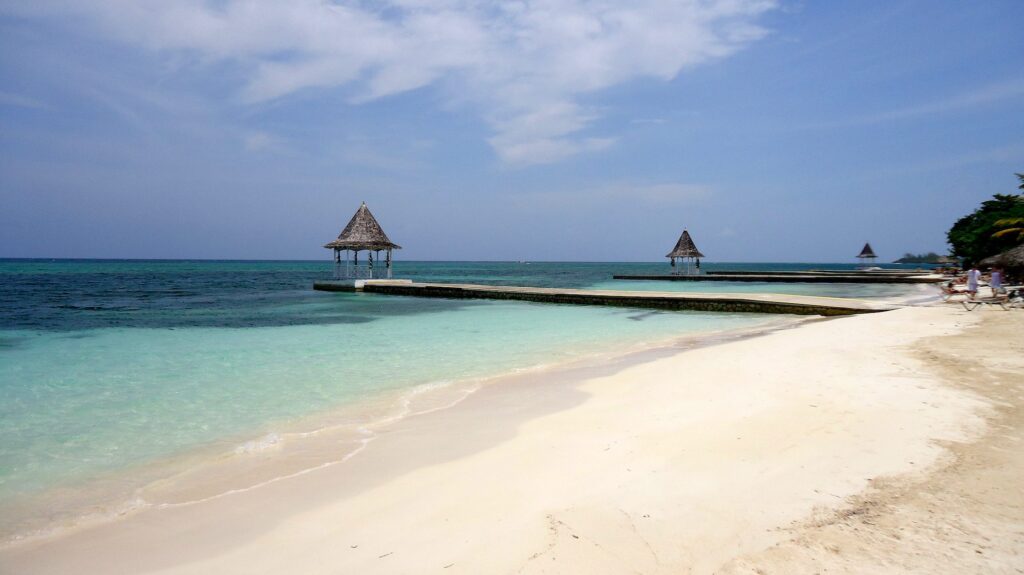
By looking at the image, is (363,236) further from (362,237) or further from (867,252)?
(867,252)

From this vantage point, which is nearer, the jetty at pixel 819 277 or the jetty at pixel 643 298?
the jetty at pixel 643 298

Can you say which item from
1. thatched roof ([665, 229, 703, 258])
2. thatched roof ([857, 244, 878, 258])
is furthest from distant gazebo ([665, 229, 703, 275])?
thatched roof ([857, 244, 878, 258])

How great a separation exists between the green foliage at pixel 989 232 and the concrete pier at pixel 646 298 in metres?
12.0

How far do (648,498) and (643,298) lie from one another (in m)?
17.4

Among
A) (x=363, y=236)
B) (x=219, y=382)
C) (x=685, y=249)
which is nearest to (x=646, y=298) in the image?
(x=219, y=382)

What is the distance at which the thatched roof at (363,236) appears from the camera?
28922mm

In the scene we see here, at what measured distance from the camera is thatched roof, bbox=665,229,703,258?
39625mm

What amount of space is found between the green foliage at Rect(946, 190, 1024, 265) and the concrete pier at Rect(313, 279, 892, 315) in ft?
39.5

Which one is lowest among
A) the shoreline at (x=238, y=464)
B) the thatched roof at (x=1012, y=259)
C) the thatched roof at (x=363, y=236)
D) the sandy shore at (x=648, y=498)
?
the shoreline at (x=238, y=464)

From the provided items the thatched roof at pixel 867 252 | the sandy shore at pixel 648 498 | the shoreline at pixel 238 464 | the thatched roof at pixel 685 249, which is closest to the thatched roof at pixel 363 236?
the thatched roof at pixel 685 249

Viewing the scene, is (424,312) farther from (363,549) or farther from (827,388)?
(363,549)

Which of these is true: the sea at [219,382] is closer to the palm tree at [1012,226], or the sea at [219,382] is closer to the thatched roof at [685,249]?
the palm tree at [1012,226]

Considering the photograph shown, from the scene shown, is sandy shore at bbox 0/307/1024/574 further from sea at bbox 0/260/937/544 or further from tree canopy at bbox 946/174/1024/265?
tree canopy at bbox 946/174/1024/265

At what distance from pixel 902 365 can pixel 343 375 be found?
7.33 m
